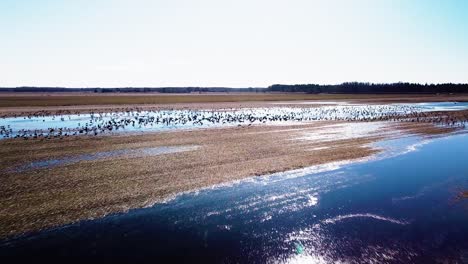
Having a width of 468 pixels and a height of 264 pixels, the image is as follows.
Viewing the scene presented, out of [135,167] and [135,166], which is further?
[135,166]

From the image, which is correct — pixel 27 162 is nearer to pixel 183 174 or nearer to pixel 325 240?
pixel 183 174

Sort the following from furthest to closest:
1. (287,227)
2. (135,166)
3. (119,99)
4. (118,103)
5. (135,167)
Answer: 1. (119,99)
2. (118,103)
3. (135,166)
4. (135,167)
5. (287,227)

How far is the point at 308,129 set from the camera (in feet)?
114

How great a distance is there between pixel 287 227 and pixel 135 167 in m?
9.78

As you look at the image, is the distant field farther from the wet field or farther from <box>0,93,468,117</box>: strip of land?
the wet field

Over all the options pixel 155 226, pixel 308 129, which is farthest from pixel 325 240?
pixel 308 129

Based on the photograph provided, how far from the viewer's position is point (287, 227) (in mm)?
11375

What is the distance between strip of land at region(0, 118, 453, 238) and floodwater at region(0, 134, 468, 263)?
1.10 metres

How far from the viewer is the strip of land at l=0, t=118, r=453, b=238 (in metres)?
12.5

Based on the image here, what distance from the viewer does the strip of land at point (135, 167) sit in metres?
12.5

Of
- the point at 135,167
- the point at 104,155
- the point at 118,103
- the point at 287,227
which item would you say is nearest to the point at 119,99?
the point at 118,103

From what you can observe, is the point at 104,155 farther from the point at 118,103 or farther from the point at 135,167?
the point at 118,103

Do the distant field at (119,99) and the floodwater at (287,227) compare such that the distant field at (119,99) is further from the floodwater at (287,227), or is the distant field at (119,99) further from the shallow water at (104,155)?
the floodwater at (287,227)

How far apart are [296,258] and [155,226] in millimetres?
4690
